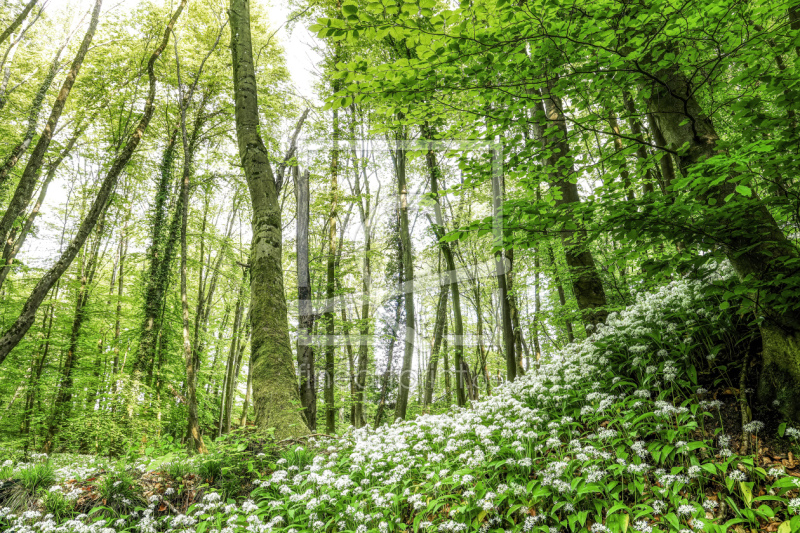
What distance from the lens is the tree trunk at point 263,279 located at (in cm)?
450

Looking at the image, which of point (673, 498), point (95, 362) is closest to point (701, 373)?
point (673, 498)

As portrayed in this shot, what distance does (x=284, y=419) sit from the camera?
14.4 ft

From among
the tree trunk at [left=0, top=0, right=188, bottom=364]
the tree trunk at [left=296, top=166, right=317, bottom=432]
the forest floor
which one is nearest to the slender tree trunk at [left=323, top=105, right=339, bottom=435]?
the tree trunk at [left=296, top=166, right=317, bottom=432]

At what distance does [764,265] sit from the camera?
9.32 ft

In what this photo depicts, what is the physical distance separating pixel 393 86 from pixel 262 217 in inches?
128

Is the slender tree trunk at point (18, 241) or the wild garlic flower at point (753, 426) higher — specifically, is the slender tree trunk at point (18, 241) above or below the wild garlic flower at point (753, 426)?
above

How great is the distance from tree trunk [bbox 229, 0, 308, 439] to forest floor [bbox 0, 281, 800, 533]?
0.46m

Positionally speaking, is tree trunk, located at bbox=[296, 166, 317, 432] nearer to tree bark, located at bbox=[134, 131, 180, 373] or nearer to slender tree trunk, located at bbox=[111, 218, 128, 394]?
tree bark, located at bbox=[134, 131, 180, 373]

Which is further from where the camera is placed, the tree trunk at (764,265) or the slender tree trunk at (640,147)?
the slender tree trunk at (640,147)

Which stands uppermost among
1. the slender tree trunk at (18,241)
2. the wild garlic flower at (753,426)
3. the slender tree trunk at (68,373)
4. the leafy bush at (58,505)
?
the slender tree trunk at (18,241)

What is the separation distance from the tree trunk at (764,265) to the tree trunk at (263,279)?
4654mm

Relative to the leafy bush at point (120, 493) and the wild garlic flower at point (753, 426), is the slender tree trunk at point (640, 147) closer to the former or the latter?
the wild garlic flower at point (753, 426)

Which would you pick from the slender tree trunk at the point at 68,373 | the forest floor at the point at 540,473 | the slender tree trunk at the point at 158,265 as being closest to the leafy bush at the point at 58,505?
A: the forest floor at the point at 540,473

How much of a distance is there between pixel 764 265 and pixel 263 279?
17.7 ft
